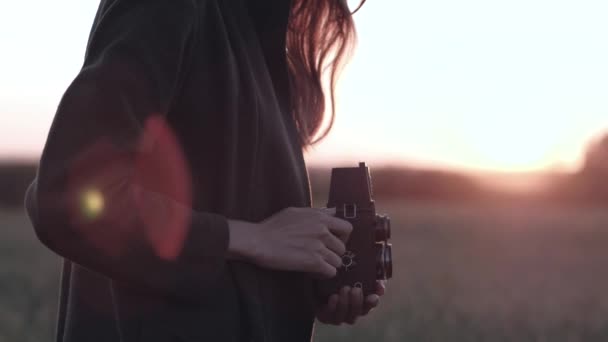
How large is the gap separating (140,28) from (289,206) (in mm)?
445

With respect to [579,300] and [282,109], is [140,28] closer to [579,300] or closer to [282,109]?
[282,109]

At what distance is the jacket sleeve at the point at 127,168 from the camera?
1.39 m

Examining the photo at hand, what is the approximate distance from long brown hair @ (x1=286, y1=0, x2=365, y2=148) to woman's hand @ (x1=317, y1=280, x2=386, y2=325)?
0.39 metres

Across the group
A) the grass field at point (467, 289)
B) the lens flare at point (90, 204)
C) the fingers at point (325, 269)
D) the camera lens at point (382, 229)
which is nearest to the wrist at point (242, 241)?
the fingers at point (325, 269)

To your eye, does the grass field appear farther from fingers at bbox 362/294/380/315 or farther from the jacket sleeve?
the jacket sleeve

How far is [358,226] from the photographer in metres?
1.87

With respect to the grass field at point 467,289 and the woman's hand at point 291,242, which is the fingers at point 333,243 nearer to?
the woman's hand at point 291,242

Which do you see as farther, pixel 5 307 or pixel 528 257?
pixel 528 257

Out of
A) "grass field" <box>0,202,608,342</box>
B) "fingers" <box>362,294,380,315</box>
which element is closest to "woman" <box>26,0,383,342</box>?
"fingers" <box>362,294,380,315</box>

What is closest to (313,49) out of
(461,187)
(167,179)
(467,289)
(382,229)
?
(382,229)

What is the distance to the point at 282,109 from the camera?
1861mm

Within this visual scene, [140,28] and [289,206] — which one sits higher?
[140,28]

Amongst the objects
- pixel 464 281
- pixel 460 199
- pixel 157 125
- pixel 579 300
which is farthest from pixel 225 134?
pixel 460 199

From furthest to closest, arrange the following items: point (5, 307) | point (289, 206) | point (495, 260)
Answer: point (495, 260)
point (5, 307)
point (289, 206)
